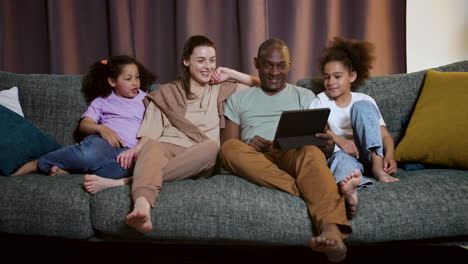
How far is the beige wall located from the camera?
8.77 ft

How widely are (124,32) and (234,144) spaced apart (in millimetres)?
1323

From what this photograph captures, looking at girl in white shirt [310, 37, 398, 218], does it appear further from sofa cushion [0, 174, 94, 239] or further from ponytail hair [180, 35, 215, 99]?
sofa cushion [0, 174, 94, 239]

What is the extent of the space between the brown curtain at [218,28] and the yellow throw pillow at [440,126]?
713 millimetres

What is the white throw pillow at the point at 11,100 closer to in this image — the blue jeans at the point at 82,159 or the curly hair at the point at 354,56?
the blue jeans at the point at 82,159

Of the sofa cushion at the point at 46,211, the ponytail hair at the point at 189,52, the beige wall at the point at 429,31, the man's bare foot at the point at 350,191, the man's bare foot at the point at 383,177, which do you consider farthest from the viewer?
the beige wall at the point at 429,31

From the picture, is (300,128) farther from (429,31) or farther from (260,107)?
(429,31)

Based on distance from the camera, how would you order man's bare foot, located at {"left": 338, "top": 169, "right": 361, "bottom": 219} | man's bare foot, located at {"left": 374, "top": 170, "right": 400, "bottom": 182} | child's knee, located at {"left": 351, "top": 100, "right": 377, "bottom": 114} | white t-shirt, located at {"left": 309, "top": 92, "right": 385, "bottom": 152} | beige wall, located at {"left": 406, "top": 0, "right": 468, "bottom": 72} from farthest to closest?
beige wall, located at {"left": 406, "top": 0, "right": 468, "bottom": 72}
white t-shirt, located at {"left": 309, "top": 92, "right": 385, "bottom": 152}
child's knee, located at {"left": 351, "top": 100, "right": 377, "bottom": 114}
man's bare foot, located at {"left": 374, "top": 170, "right": 400, "bottom": 182}
man's bare foot, located at {"left": 338, "top": 169, "right": 361, "bottom": 219}

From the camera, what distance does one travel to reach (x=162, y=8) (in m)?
2.40

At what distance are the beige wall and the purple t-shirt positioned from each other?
1.99 metres

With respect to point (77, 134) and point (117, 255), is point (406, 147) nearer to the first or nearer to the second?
point (117, 255)

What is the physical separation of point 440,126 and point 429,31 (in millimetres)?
1465

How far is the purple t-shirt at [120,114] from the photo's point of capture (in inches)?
69.2

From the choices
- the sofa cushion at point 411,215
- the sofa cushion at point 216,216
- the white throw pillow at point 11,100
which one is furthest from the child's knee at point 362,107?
the white throw pillow at point 11,100

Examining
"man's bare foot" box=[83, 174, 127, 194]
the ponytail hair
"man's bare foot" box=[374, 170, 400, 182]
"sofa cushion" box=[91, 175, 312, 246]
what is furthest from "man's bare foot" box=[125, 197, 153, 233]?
"man's bare foot" box=[374, 170, 400, 182]
